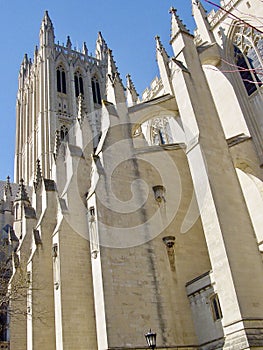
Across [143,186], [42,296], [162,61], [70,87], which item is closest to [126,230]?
[143,186]

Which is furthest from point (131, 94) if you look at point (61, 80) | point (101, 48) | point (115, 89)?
point (101, 48)

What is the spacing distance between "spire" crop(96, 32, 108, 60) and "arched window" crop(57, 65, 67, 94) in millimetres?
8375

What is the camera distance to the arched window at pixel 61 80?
50.6 m

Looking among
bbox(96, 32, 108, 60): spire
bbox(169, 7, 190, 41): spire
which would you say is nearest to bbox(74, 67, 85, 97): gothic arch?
bbox(96, 32, 108, 60): spire

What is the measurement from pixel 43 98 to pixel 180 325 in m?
39.4

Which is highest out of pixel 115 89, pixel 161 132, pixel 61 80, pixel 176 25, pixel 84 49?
pixel 84 49

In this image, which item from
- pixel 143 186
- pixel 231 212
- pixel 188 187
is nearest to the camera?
pixel 231 212

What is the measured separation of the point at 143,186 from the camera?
1468cm

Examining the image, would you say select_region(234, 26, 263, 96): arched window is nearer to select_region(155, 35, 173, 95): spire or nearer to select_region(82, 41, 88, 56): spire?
select_region(155, 35, 173, 95): spire

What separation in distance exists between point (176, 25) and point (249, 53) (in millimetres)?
3779

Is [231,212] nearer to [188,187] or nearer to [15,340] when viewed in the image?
[188,187]

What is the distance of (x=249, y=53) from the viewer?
57.1 ft

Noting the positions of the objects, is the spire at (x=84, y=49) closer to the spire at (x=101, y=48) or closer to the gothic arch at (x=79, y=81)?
the spire at (x=101, y=48)

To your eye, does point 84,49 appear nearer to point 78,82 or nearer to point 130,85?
point 78,82
